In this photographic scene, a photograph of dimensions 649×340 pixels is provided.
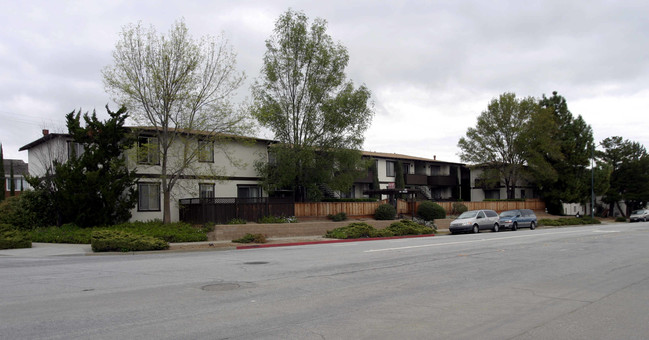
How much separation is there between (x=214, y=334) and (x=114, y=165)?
21107 mm

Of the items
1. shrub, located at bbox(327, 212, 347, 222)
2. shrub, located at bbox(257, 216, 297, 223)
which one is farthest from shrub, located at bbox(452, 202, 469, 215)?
shrub, located at bbox(257, 216, 297, 223)

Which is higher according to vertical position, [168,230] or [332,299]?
[168,230]

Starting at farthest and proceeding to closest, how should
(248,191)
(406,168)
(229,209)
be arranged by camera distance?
(406,168), (248,191), (229,209)

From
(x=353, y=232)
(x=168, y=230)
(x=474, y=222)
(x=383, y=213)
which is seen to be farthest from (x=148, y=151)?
(x=474, y=222)

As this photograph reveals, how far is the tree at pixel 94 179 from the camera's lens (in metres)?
24.6

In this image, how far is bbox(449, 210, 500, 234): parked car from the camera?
102 ft

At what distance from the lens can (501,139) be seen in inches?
2098

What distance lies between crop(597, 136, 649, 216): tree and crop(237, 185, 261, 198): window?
153 ft

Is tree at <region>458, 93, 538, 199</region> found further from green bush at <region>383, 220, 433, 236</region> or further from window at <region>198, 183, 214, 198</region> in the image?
window at <region>198, 183, 214, 198</region>

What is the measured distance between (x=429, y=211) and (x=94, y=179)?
24581 millimetres

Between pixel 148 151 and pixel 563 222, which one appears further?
pixel 563 222

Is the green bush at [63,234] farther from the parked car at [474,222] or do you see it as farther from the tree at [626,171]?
the tree at [626,171]

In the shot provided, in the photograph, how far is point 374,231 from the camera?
1103 inches

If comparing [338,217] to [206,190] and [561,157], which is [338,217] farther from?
[561,157]
